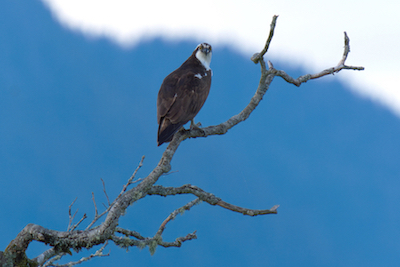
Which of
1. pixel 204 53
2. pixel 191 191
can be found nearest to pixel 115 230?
pixel 191 191

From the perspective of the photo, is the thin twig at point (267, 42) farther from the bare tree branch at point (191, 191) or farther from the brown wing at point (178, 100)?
the bare tree branch at point (191, 191)

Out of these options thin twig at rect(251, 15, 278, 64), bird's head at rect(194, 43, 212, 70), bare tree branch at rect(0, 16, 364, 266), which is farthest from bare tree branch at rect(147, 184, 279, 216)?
bird's head at rect(194, 43, 212, 70)

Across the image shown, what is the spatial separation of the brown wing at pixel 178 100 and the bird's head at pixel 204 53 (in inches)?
20.4

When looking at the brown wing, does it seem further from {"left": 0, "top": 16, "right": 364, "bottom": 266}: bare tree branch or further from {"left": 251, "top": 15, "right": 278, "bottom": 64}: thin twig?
{"left": 251, "top": 15, "right": 278, "bottom": 64}: thin twig

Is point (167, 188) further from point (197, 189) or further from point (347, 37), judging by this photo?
point (347, 37)

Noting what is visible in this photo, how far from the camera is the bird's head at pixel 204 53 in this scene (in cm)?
482

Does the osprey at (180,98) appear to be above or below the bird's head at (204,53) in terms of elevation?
below

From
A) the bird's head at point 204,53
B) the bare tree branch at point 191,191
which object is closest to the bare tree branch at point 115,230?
the bare tree branch at point 191,191

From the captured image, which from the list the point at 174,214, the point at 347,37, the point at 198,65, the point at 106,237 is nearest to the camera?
the point at 106,237

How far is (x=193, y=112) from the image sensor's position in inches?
158

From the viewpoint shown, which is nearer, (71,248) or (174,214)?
(71,248)

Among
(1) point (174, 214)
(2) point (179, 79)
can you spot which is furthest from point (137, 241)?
(2) point (179, 79)

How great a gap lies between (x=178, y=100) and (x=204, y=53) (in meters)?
1.15

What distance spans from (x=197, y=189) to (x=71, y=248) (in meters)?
1.04
